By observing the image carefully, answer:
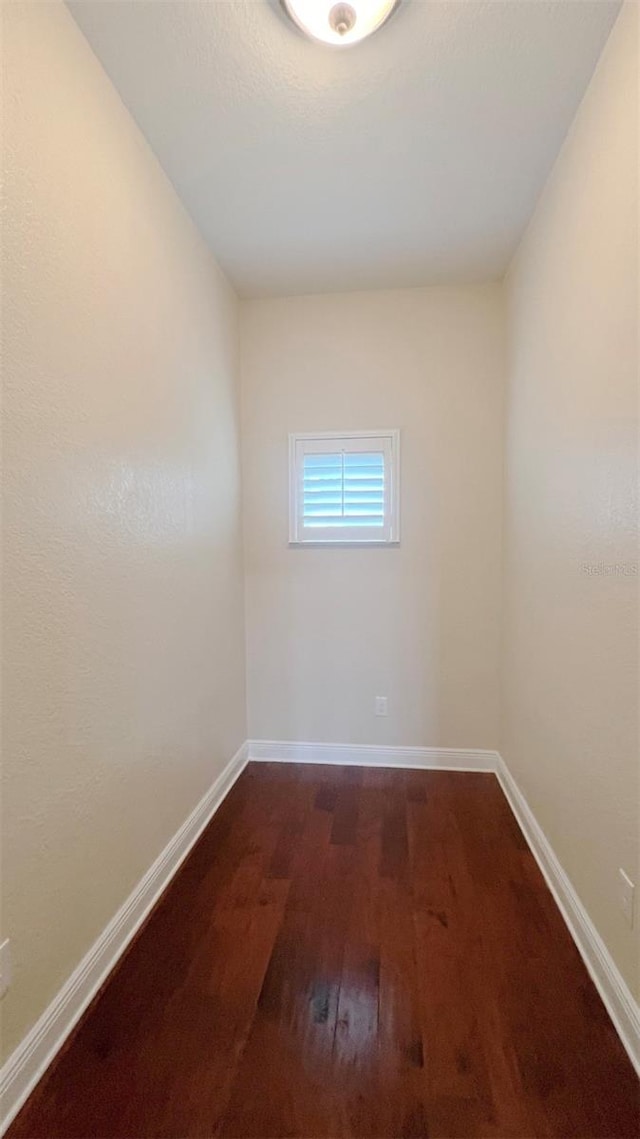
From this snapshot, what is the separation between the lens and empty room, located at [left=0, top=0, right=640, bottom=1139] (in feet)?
3.83

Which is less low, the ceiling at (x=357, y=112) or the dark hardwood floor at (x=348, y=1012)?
the ceiling at (x=357, y=112)

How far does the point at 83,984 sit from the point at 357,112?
273 centimetres

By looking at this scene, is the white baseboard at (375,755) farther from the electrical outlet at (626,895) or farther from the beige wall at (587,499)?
the electrical outlet at (626,895)

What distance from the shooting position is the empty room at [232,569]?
1.17 m

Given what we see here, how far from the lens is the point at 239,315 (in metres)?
2.81

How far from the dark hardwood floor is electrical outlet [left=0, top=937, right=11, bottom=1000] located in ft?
0.98

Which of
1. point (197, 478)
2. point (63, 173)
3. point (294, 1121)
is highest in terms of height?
point (63, 173)

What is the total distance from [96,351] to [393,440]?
1644 millimetres

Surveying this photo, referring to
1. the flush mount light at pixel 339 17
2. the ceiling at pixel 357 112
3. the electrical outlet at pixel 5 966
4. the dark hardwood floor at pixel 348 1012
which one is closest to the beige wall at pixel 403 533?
the ceiling at pixel 357 112

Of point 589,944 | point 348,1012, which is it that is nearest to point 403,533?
point 589,944

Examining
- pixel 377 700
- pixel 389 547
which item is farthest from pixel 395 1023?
pixel 389 547

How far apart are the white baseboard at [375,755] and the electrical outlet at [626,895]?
58.0 inches

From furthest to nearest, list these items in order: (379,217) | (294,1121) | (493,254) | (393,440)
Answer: (393,440)
(493,254)
(379,217)
(294,1121)

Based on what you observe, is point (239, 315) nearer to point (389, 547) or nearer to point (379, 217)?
point (379, 217)
